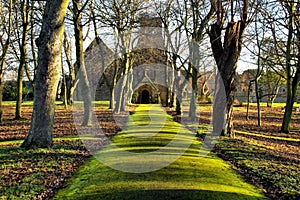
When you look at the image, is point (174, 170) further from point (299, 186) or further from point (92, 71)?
point (92, 71)

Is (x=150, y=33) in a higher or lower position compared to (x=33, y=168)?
higher

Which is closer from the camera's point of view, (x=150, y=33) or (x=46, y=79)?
(x=46, y=79)

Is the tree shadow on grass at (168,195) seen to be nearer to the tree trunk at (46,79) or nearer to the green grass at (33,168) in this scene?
the green grass at (33,168)

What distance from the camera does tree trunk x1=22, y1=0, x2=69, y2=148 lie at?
8.99 meters

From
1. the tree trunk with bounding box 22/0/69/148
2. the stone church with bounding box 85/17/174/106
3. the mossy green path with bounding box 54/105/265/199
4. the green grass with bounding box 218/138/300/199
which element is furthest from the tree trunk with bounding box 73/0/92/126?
the stone church with bounding box 85/17/174/106

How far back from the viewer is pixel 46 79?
9.02m

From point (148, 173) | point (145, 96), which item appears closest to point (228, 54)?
point (148, 173)

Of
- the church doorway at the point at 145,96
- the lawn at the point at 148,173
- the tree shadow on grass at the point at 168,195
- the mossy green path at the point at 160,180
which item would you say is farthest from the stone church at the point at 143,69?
the tree shadow on grass at the point at 168,195

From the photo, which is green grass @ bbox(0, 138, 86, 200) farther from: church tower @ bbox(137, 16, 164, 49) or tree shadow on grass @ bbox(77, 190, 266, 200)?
church tower @ bbox(137, 16, 164, 49)

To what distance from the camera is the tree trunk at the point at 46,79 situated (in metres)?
8.99

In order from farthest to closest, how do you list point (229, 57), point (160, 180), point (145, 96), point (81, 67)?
point (145, 96)
point (81, 67)
point (229, 57)
point (160, 180)

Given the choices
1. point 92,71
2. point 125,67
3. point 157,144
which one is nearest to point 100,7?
point 125,67

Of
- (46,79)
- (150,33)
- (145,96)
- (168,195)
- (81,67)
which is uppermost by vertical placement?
(150,33)

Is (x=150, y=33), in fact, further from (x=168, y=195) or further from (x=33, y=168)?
(x=168, y=195)
